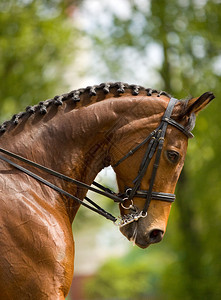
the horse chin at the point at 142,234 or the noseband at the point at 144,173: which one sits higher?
the noseband at the point at 144,173

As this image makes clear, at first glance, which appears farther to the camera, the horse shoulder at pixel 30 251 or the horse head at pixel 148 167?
the horse head at pixel 148 167

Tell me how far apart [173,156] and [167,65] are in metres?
15.5

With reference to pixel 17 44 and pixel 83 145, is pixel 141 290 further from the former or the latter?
pixel 83 145

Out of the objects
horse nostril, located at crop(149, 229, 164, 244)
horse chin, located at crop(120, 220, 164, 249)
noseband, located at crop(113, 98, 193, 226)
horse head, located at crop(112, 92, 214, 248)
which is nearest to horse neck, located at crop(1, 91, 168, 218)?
horse head, located at crop(112, 92, 214, 248)

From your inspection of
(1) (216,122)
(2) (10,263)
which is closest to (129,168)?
(2) (10,263)

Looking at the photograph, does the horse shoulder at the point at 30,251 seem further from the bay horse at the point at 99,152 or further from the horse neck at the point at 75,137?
the horse neck at the point at 75,137

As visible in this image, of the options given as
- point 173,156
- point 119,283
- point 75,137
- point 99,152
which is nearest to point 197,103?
point 173,156

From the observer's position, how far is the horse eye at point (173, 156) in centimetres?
487

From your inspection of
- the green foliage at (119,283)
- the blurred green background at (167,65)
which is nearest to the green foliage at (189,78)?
the blurred green background at (167,65)

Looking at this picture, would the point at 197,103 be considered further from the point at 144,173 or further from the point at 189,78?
the point at 189,78

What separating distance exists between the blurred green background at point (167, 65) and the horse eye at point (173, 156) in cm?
1295

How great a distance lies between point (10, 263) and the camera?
419 centimetres

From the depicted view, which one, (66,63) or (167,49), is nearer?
(167,49)

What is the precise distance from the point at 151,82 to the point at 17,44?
5081 millimetres
